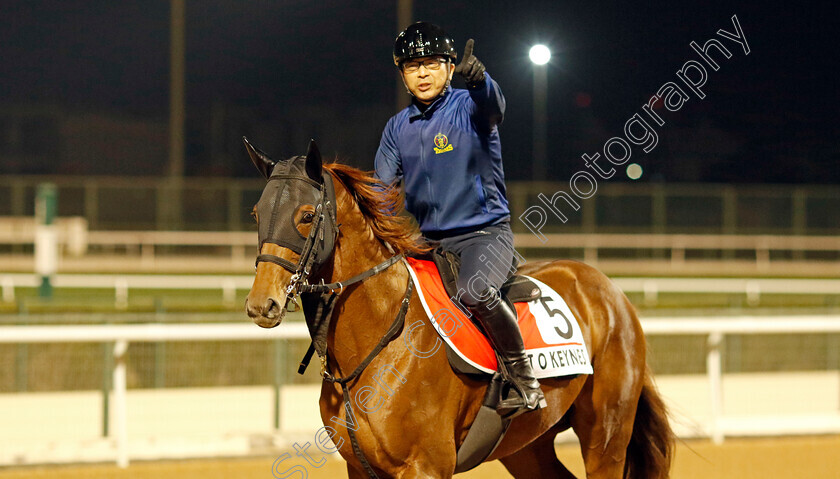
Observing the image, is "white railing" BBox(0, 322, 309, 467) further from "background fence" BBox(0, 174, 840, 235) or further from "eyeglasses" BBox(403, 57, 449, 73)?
"background fence" BBox(0, 174, 840, 235)

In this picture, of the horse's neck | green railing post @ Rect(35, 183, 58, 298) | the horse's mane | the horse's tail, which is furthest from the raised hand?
green railing post @ Rect(35, 183, 58, 298)

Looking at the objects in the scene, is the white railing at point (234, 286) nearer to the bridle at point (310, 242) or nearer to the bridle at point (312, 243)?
the bridle at point (312, 243)

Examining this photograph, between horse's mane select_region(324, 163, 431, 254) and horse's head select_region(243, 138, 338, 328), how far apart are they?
Answer: 0.15 meters

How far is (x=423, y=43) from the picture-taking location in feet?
11.6

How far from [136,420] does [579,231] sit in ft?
62.0

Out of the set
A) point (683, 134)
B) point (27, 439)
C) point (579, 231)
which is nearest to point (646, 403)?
point (27, 439)

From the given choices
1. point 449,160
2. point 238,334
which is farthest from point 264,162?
point 238,334

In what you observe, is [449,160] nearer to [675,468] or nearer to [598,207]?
[675,468]

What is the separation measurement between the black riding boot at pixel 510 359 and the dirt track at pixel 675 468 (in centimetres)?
243

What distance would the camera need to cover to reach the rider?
3471 mm

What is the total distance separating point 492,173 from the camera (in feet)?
11.9

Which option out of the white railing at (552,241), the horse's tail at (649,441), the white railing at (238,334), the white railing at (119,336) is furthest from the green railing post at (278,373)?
the white railing at (552,241)

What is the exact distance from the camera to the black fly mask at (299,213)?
9.83ft

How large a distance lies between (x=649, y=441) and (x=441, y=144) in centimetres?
192
